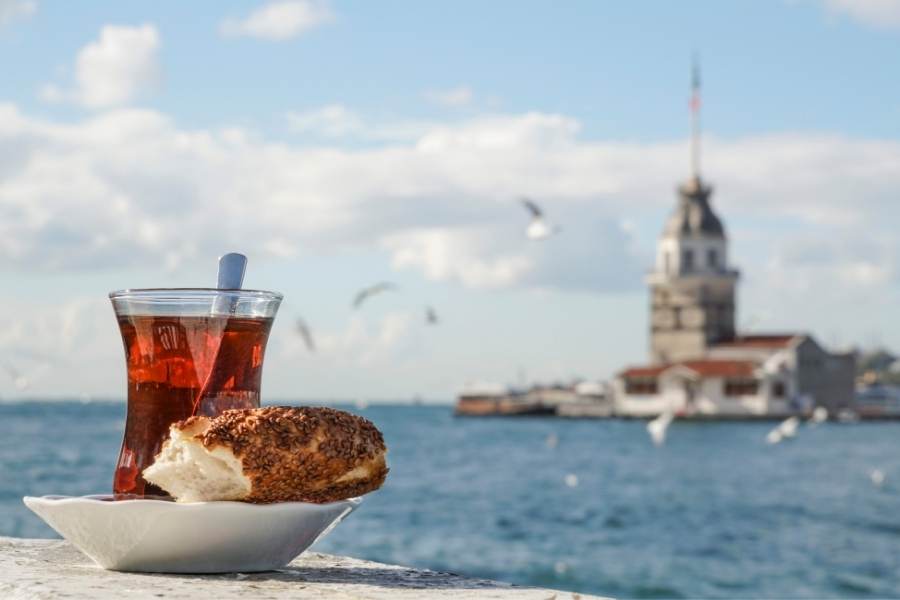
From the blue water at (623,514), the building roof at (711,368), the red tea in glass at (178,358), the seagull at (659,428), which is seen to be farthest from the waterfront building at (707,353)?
the red tea in glass at (178,358)

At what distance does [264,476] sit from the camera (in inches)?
83.3

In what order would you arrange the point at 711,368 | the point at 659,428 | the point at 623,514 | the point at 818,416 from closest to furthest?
1. the point at 623,514
2. the point at 659,428
3. the point at 818,416
4. the point at 711,368

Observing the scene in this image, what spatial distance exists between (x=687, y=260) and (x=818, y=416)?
14653 millimetres

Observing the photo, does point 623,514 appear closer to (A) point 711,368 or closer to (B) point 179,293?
(B) point 179,293

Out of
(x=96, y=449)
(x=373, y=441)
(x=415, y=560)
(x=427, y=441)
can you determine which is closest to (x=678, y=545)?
(x=415, y=560)

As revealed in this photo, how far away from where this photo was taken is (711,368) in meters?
86.7

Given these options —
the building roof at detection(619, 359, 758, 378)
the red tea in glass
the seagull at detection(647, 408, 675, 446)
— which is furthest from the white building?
the red tea in glass

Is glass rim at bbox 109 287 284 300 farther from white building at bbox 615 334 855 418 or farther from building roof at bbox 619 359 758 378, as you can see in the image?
building roof at bbox 619 359 758 378

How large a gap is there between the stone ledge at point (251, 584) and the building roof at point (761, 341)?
88440 millimetres

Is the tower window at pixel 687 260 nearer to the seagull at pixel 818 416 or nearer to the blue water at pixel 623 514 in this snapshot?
the seagull at pixel 818 416

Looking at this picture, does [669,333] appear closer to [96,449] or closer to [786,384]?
[786,384]

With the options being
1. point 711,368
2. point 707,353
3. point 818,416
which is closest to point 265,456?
point 818,416

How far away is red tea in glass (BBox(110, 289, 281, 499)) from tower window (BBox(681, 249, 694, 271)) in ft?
295

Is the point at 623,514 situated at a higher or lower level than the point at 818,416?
lower
